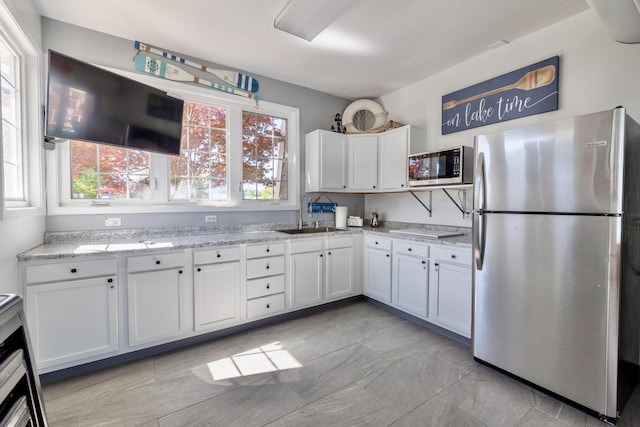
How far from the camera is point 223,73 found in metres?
3.16

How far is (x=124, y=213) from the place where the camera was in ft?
8.84

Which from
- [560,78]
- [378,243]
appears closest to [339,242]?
[378,243]

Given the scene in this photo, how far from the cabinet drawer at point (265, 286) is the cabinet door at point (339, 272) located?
578 mm

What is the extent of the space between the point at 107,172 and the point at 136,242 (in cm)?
75

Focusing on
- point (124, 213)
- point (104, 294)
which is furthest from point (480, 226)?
point (124, 213)

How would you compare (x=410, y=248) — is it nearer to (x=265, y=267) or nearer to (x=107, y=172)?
(x=265, y=267)

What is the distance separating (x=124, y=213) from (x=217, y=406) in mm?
1865

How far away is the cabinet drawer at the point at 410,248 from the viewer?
9.30ft

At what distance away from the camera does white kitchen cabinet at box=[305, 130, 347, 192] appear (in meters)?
3.63

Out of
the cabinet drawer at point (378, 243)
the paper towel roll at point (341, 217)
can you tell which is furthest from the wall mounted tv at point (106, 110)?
the cabinet drawer at point (378, 243)

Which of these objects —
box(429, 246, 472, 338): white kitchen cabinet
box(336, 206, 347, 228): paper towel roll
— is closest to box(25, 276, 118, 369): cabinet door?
box(336, 206, 347, 228): paper towel roll

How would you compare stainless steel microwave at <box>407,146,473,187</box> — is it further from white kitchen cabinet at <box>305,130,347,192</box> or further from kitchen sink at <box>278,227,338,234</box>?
kitchen sink at <box>278,227,338,234</box>

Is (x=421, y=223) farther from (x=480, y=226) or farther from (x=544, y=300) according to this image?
(x=544, y=300)

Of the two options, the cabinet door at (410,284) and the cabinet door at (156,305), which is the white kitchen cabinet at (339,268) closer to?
the cabinet door at (410,284)
